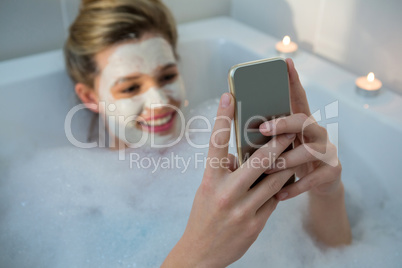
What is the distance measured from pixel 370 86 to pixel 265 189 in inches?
21.1

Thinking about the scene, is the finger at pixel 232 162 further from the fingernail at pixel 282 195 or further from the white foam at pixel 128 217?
the white foam at pixel 128 217

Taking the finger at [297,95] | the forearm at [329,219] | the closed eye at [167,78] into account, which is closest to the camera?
the finger at [297,95]

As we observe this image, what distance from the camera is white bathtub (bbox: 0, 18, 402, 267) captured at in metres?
0.88

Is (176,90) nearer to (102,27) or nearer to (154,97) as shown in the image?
(154,97)

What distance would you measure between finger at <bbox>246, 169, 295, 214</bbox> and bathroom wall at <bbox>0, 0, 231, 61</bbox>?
33.3 inches

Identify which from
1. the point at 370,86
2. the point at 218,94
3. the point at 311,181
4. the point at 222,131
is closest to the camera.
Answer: the point at 222,131

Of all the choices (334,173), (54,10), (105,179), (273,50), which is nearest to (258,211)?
(334,173)

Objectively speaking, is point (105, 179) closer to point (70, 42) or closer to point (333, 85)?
point (70, 42)

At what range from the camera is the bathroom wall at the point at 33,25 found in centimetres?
105

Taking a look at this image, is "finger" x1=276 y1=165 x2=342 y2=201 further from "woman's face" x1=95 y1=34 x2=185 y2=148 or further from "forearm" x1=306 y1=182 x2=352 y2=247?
"woman's face" x1=95 y1=34 x2=185 y2=148

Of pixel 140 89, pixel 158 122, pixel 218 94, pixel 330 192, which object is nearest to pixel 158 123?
pixel 158 122

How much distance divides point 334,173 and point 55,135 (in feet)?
2.57

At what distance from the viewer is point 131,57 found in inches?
37.9

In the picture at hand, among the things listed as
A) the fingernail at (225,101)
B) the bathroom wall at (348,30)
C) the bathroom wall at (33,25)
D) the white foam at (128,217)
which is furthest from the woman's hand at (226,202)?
the bathroom wall at (33,25)
